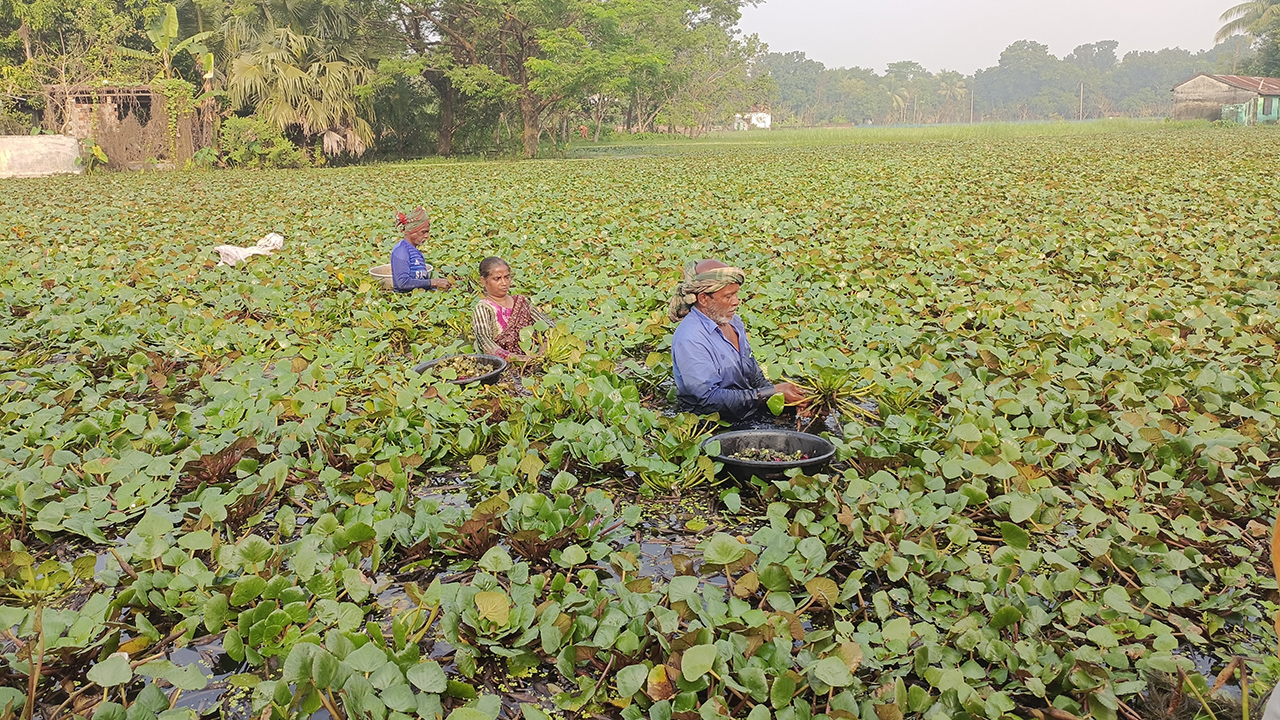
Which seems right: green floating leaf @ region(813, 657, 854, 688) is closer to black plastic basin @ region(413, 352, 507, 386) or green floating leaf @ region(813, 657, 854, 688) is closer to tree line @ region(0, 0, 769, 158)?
black plastic basin @ region(413, 352, 507, 386)

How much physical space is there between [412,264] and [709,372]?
3.03 meters

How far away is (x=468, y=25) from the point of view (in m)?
24.6

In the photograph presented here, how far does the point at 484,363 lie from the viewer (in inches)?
169

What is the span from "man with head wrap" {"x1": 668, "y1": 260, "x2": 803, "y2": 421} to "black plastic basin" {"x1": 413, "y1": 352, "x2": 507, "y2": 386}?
898 millimetres

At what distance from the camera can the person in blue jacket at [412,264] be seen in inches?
231

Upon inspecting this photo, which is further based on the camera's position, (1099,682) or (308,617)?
(308,617)

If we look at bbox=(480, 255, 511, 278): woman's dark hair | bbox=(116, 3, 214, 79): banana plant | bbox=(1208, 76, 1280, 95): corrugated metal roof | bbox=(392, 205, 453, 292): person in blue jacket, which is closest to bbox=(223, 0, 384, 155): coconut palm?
bbox=(116, 3, 214, 79): banana plant

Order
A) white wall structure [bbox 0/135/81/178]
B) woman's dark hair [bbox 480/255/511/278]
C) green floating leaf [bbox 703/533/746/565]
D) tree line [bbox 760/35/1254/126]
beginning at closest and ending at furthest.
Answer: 1. green floating leaf [bbox 703/533/746/565]
2. woman's dark hair [bbox 480/255/511/278]
3. white wall structure [bbox 0/135/81/178]
4. tree line [bbox 760/35/1254/126]

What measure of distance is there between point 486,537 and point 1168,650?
5.72 feet

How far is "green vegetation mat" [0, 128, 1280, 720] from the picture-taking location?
1.99 metres

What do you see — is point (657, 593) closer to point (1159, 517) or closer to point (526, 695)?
point (526, 695)

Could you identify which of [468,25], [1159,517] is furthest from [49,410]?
[468,25]

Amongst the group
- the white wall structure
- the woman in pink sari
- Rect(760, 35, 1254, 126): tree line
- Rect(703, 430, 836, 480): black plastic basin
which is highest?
Rect(760, 35, 1254, 126): tree line

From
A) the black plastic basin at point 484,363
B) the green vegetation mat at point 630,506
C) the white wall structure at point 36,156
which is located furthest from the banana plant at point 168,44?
the black plastic basin at point 484,363
